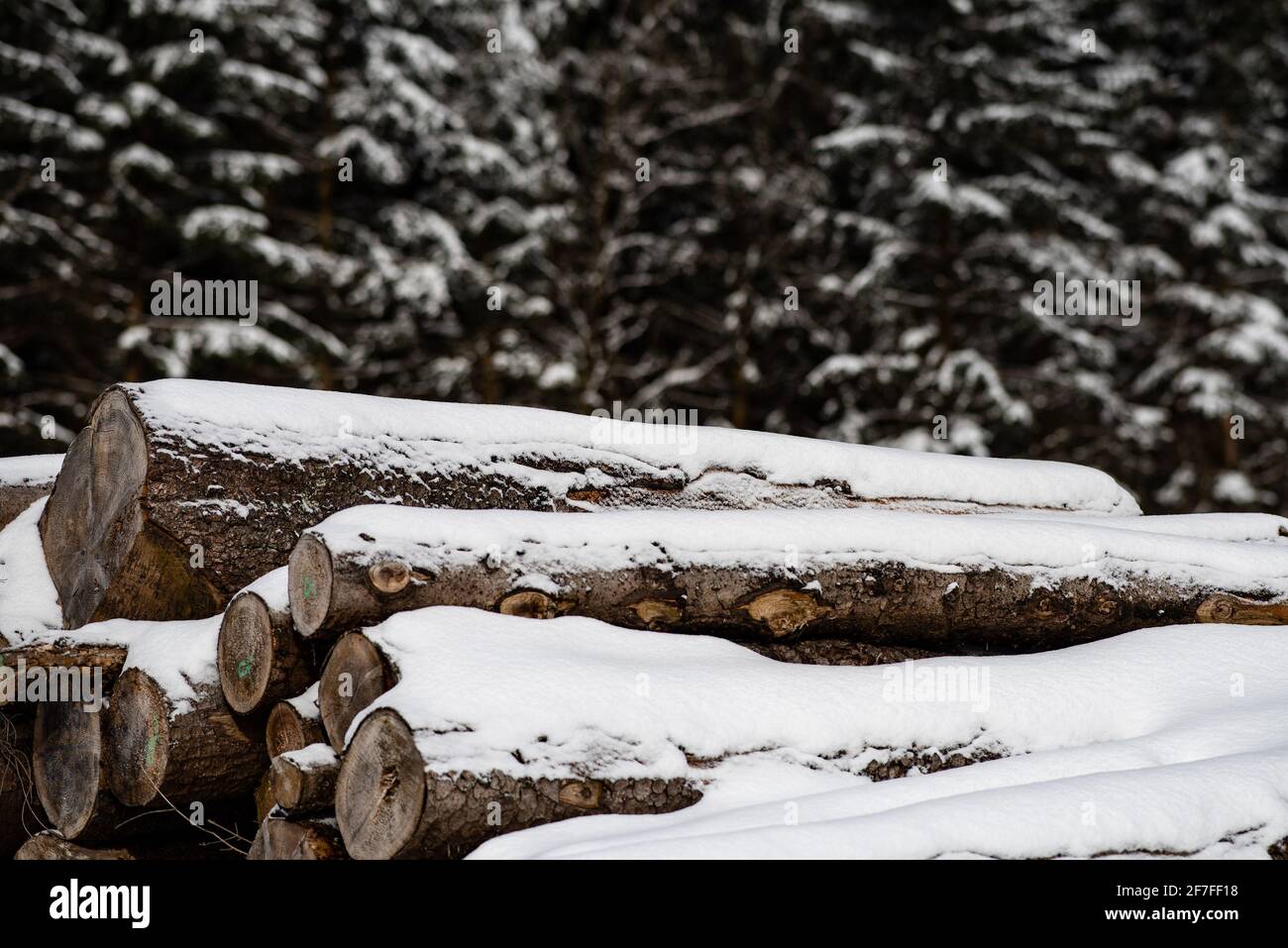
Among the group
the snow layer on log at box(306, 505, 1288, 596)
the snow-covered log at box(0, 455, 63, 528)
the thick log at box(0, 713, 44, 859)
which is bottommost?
the thick log at box(0, 713, 44, 859)

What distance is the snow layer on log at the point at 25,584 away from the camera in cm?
435

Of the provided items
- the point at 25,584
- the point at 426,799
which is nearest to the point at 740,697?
the point at 426,799

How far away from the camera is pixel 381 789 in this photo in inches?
122

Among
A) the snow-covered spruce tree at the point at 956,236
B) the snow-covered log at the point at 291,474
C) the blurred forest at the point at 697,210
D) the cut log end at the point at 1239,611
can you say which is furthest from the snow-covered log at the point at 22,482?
the snow-covered spruce tree at the point at 956,236

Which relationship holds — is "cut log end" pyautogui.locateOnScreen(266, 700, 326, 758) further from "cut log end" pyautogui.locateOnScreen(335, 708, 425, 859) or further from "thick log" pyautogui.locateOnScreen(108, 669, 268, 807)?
"cut log end" pyautogui.locateOnScreen(335, 708, 425, 859)

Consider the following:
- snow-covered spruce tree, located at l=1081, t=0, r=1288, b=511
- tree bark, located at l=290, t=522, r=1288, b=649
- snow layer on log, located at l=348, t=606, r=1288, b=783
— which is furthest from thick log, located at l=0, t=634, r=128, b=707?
snow-covered spruce tree, located at l=1081, t=0, r=1288, b=511

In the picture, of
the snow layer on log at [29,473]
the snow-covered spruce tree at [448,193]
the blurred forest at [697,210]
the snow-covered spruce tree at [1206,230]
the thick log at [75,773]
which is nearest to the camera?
the thick log at [75,773]

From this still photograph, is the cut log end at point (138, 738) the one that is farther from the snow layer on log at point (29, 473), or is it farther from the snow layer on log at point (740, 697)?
the snow layer on log at point (29, 473)

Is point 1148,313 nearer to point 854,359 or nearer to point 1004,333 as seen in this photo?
point 1004,333

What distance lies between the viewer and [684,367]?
16.0m

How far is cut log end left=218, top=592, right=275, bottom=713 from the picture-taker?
3.70m

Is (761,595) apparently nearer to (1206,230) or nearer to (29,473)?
(29,473)

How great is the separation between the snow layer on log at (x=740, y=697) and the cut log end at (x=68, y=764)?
4.51ft
